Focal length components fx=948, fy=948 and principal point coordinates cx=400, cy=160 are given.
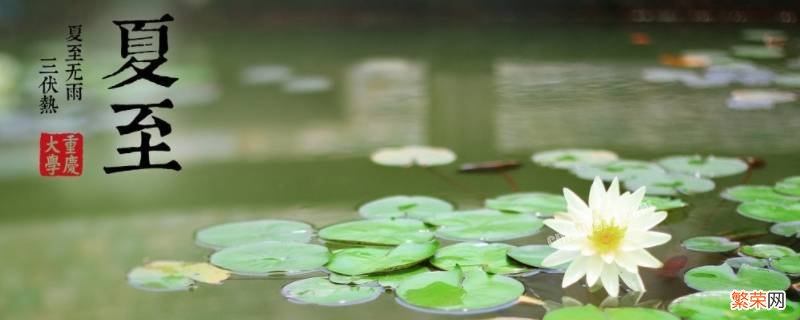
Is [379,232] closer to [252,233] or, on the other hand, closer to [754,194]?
[252,233]

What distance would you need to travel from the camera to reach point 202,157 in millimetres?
1799

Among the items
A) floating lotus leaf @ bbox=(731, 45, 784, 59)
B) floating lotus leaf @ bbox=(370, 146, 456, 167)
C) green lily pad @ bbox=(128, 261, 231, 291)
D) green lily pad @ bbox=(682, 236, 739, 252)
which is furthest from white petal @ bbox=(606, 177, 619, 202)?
floating lotus leaf @ bbox=(731, 45, 784, 59)

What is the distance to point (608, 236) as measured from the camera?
1.06m

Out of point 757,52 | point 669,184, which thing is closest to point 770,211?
point 669,184

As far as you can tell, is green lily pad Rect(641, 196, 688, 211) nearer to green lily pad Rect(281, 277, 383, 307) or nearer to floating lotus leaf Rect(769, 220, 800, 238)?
floating lotus leaf Rect(769, 220, 800, 238)

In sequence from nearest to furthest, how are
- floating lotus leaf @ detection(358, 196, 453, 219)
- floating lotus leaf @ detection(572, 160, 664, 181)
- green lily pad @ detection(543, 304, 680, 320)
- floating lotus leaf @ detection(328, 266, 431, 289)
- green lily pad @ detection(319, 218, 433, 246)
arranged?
1. green lily pad @ detection(543, 304, 680, 320)
2. floating lotus leaf @ detection(328, 266, 431, 289)
3. green lily pad @ detection(319, 218, 433, 246)
4. floating lotus leaf @ detection(358, 196, 453, 219)
5. floating lotus leaf @ detection(572, 160, 664, 181)

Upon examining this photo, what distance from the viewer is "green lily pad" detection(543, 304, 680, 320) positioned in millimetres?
1000

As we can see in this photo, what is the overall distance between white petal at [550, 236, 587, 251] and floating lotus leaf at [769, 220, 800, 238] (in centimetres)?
36

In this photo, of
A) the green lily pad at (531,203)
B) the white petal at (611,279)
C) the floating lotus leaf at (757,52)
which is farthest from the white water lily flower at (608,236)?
the floating lotus leaf at (757,52)

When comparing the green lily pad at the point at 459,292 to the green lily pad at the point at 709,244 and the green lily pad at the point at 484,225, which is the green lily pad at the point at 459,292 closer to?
the green lily pad at the point at 484,225

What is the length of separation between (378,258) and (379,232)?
0.36 ft

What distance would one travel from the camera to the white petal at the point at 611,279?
1.05 m

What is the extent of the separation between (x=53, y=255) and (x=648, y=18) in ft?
8.34

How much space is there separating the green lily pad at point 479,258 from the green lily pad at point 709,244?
0.24 metres
